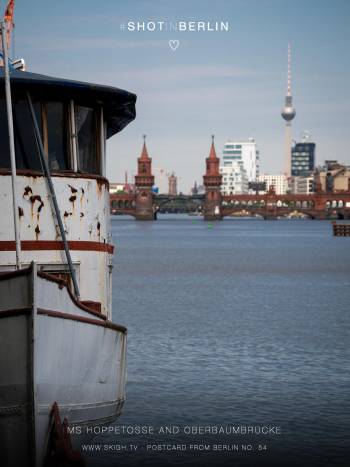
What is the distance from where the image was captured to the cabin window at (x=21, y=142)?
17516 millimetres

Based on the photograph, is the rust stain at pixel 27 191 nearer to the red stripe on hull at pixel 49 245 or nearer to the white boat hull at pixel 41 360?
the red stripe on hull at pixel 49 245

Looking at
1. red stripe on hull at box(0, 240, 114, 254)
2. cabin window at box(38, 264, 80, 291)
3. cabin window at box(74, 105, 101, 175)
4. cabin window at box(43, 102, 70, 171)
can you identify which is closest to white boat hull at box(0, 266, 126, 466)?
cabin window at box(38, 264, 80, 291)

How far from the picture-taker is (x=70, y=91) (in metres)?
18.2

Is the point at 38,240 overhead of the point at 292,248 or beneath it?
overhead

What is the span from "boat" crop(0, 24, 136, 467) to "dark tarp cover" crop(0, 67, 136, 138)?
0.02 metres

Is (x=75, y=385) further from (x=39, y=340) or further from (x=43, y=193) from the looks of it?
(x=43, y=193)

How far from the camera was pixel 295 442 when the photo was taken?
2244 centimetres

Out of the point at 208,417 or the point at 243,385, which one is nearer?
the point at 208,417

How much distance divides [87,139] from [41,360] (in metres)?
5.05

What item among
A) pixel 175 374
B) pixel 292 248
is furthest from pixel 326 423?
pixel 292 248

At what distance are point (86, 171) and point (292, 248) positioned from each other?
115848 mm

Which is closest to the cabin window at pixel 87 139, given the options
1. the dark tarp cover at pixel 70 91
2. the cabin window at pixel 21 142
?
the dark tarp cover at pixel 70 91

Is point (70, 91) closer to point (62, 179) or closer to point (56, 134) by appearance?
point (56, 134)

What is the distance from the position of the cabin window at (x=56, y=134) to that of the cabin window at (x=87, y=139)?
0.33 meters
